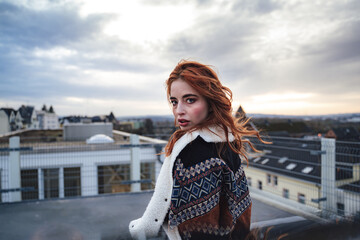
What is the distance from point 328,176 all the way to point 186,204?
12.2ft

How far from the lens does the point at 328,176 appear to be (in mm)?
3887

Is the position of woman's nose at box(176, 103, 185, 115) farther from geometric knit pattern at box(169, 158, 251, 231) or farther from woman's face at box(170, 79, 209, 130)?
geometric knit pattern at box(169, 158, 251, 231)

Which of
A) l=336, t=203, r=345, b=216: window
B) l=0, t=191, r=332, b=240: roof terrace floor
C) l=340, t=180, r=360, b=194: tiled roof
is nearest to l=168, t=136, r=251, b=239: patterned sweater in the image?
l=0, t=191, r=332, b=240: roof terrace floor

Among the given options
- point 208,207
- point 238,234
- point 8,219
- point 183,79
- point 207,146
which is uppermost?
point 183,79

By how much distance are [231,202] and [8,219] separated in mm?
3279

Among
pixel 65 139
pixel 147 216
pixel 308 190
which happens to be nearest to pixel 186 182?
pixel 147 216

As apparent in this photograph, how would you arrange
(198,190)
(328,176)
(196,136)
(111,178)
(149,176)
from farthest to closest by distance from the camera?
(111,178), (149,176), (328,176), (196,136), (198,190)

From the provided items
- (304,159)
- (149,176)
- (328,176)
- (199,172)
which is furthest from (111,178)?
(199,172)

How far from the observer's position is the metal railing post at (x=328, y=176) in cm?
382

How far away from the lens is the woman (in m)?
0.89

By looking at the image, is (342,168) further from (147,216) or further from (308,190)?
(147,216)

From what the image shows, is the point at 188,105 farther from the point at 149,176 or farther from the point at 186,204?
the point at 149,176

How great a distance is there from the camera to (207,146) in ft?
3.22

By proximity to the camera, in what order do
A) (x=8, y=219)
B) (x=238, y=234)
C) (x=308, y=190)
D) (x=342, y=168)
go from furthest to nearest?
(x=308, y=190)
(x=342, y=168)
(x=8, y=219)
(x=238, y=234)
